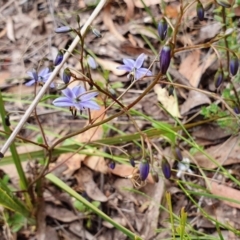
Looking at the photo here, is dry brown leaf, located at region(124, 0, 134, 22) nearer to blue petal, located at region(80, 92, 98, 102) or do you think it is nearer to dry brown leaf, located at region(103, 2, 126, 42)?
dry brown leaf, located at region(103, 2, 126, 42)

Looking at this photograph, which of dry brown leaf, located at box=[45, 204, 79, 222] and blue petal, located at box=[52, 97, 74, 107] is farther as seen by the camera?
dry brown leaf, located at box=[45, 204, 79, 222]

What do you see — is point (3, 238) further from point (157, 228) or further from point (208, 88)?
point (208, 88)

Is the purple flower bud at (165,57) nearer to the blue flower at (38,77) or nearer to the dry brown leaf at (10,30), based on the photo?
the blue flower at (38,77)

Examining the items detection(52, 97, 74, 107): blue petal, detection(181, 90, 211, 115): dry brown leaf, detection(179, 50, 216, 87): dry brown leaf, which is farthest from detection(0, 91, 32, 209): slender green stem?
detection(179, 50, 216, 87): dry brown leaf

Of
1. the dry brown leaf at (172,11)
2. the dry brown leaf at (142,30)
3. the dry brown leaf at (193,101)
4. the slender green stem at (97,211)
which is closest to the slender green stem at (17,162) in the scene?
the slender green stem at (97,211)

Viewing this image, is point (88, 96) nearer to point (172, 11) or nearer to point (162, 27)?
point (162, 27)

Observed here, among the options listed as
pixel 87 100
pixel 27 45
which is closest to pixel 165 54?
pixel 87 100
